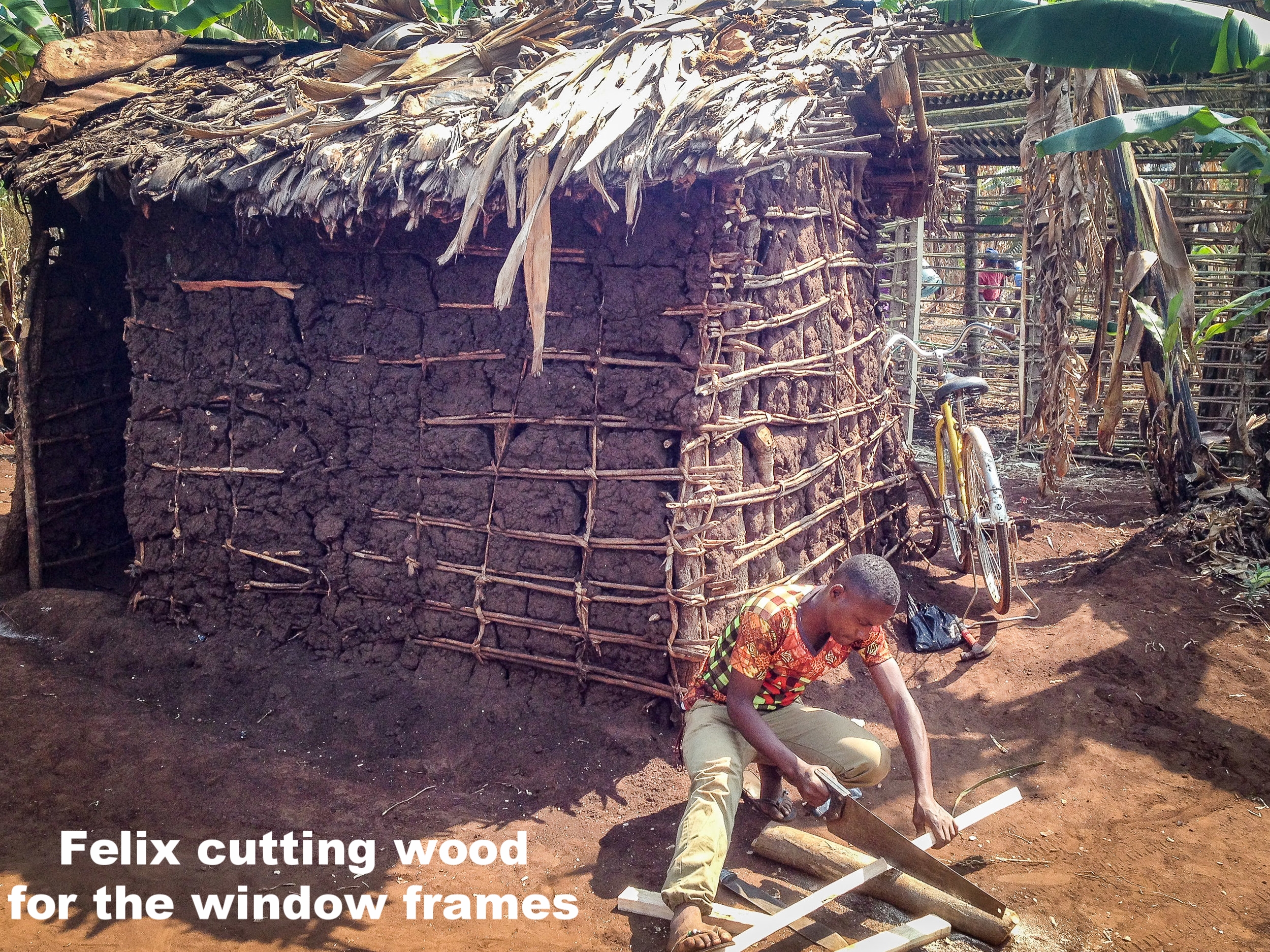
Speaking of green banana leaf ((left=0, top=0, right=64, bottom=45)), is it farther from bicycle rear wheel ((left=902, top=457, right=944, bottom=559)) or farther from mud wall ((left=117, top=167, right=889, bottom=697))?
bicycle rear wheel ((left=902, top=457, right=944, bottom=559))

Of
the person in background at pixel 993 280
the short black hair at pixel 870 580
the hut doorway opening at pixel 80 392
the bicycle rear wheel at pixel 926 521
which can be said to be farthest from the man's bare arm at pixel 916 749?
the person in background at pixel 993 280

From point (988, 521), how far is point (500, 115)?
141 inches

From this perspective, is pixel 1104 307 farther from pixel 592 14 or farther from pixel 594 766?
pixel 594 766

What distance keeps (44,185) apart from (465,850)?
172 inches

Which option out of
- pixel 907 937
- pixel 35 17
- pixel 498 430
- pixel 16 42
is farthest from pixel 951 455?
pixel 35 17

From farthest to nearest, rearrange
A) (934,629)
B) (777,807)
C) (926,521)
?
1. (926,521)
2. (934,629)
3. (777,807)

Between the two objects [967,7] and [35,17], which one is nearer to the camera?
[967,7]

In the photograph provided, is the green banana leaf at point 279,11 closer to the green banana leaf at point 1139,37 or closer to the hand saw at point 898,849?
the green banana leaf at point 1139,37

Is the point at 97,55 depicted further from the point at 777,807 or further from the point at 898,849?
the point at 898,849

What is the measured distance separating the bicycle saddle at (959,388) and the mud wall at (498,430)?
68 cm

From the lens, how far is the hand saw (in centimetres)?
301

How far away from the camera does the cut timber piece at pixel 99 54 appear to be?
5.60 metres

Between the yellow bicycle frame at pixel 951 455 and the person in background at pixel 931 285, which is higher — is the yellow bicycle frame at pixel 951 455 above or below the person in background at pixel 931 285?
below

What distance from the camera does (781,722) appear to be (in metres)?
3.53
